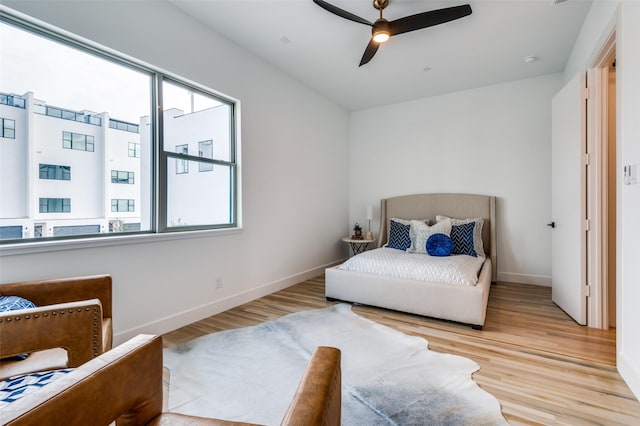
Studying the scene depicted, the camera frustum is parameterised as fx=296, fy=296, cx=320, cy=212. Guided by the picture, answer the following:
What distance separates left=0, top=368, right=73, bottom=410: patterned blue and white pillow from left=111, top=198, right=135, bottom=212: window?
4.64 feet

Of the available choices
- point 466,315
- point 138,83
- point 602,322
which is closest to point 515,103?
point 602,322

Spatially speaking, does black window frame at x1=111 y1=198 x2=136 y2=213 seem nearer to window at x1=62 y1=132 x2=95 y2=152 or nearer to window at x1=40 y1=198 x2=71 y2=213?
window at x1=40 y1=198 x2=71 y2=213

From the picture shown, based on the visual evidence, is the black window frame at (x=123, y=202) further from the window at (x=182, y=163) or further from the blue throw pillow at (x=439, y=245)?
the blue throw pillow at (x=439, y=245)

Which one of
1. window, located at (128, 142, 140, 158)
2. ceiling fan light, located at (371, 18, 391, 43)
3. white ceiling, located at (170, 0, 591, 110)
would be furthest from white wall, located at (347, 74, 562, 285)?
window, located at (128, 142, 140, 158)

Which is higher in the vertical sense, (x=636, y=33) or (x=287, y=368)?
(x=636, y=33)

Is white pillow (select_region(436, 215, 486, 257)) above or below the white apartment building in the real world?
below

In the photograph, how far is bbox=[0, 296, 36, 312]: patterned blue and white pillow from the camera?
1.44m

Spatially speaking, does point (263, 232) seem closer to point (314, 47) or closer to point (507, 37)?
point (314, 47)

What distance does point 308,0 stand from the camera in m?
2.48

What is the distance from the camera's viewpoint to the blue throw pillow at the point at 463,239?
150 inches

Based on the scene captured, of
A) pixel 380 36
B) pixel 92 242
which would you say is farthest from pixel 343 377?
pixel 380 36

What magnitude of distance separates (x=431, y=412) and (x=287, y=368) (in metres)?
0.92

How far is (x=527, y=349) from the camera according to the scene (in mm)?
2264

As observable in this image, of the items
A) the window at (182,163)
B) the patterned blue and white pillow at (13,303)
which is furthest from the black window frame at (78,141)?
the patterned blue and white pillow at (13,303)
